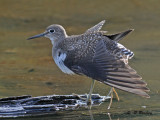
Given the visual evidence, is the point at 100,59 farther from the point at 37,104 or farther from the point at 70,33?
the point at 70,33

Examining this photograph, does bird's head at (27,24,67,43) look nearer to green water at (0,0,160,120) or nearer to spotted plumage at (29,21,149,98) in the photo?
spotted plumage at (29,21,149,98)

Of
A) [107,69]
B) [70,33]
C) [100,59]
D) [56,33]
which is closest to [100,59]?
[100,59]

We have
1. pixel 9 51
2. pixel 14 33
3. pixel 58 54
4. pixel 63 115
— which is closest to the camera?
pixel 63 115

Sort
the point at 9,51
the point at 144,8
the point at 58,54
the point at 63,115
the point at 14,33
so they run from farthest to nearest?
the point at 144,8, the point at 14,33, the point at 9,51, the point at 58,54, the point at 63,115

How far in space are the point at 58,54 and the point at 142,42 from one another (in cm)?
413

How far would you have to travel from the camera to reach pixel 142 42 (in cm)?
1263

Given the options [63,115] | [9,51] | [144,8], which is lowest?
[63,115]

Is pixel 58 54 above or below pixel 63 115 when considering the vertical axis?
above

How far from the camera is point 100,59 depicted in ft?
26.5

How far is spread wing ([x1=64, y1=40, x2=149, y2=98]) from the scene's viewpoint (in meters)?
7.21

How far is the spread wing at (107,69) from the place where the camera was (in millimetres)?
7215

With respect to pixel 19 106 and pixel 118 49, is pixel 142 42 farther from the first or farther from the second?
pixel 19 106

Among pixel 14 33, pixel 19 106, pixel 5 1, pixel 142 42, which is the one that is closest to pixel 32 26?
pixel 14 33

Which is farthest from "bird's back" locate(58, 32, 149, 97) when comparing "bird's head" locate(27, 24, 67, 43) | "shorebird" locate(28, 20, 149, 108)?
"bird's head" locate(27, 24, 67, 43)
